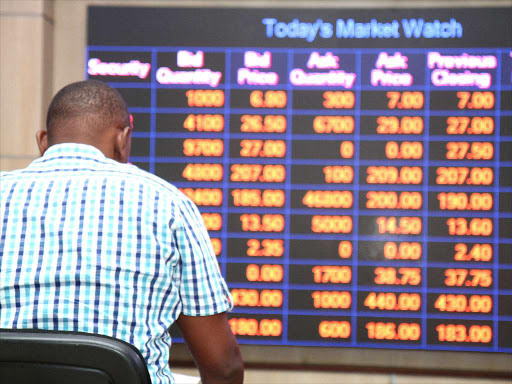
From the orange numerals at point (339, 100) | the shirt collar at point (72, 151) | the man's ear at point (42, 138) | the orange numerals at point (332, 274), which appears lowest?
the orange numerals at point (332, 274)

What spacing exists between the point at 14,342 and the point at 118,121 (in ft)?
1.81

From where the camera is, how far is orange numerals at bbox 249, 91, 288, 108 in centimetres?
260

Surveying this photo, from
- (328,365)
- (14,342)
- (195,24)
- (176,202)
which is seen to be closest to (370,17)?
(195,24)

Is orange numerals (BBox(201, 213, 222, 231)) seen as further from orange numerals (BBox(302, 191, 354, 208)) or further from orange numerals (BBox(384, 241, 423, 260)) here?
orange numerals (BBox(384, 241, 423, 260))

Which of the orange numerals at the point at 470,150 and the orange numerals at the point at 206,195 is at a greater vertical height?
the orange numerals at the point at 470,150

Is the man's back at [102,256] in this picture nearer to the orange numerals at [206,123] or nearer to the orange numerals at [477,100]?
the orange numerals at [206,123]

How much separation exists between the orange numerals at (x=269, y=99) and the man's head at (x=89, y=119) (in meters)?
1.42

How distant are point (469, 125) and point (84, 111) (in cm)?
188

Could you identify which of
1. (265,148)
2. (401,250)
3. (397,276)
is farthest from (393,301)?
(265,148)

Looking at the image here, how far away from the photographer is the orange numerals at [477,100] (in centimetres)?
254

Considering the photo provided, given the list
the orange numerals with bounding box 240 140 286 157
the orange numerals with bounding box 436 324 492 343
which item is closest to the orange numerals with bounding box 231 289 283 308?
the orange numerals with bounding box 240 140 286 157

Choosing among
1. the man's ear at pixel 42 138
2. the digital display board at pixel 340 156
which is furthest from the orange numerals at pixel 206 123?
the man's ear at pixel 42 138

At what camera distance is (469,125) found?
254 centimetres

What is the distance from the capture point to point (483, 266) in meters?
2.52
